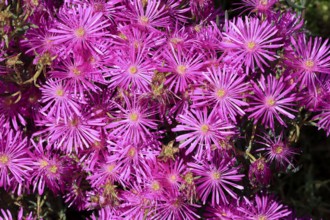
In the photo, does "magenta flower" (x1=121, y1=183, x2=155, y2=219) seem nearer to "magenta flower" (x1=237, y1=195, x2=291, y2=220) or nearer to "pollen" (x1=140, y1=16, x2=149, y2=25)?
"magenta flower" (x1=237, y1=195, x2=291, y2=220)

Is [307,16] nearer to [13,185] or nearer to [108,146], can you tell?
[108,146]

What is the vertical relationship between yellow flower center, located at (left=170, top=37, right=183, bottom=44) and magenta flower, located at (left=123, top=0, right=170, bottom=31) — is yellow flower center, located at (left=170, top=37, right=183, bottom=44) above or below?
below

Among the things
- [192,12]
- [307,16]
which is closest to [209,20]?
[192,12]

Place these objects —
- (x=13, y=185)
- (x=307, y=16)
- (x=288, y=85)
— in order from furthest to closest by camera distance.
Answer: (x=307, y=16) → (x=13, y=185) → (x=288, y=85)

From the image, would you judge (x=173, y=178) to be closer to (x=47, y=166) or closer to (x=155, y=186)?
(x=155, y=186)

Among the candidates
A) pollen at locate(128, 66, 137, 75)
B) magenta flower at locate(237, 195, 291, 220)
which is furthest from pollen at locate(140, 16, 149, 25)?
magenta flower at locate(237, 195, 291, 220)

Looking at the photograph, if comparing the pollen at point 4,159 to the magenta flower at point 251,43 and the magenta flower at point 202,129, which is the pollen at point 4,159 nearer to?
the magenta flower at point 202,129

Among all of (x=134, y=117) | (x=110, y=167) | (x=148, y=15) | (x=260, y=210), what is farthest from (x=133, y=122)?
(x=260, y=210)
